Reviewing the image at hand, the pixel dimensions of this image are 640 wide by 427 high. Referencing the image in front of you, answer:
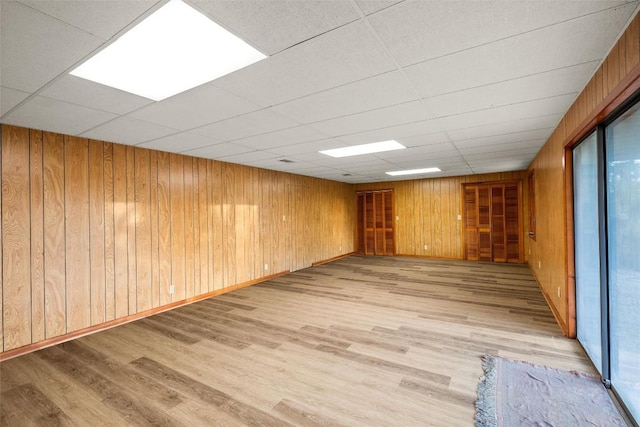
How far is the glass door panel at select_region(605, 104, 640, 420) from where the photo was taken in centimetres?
175

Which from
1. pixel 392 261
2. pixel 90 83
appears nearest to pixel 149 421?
pixel 90 83

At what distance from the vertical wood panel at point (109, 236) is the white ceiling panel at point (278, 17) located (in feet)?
10.4

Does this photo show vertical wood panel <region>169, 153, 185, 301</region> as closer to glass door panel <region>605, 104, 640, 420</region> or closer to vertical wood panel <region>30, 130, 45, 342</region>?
vertical wood panel <region>30, 130, 45, 342</region>

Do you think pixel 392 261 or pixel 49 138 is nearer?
pixel 49 138

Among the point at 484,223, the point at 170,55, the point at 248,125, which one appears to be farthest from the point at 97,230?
the point at 484,223

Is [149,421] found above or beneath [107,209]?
beneath

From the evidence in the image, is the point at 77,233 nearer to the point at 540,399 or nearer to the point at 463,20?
the point at 463,20

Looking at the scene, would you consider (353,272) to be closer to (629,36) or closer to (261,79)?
(261,79)

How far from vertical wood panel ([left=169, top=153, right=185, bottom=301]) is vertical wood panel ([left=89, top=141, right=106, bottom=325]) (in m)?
0.91

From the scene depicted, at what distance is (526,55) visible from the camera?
1.80m

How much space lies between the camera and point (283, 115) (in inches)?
111

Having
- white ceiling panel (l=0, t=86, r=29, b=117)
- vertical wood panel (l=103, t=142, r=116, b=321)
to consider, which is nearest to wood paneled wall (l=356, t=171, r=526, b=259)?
vertical wood panel (l=103, t=142, r=116, b=321)

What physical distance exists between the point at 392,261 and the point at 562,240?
4883mm

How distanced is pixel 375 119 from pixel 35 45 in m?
2.57
